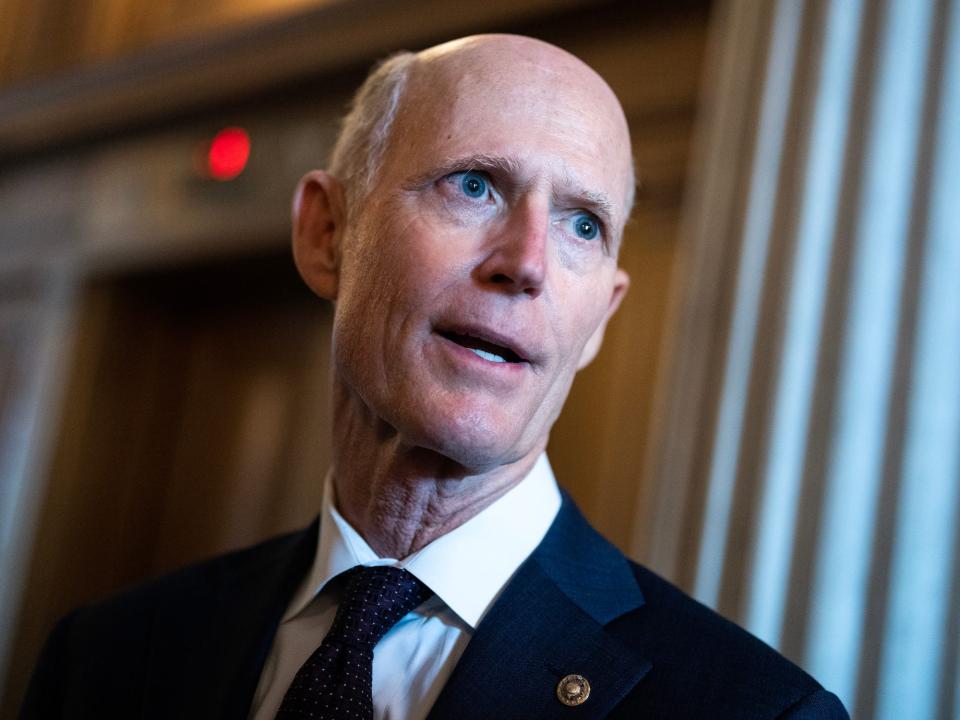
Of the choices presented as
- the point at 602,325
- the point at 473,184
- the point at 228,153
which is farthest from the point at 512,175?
the point at 228,153

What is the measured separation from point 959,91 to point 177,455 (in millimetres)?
3215

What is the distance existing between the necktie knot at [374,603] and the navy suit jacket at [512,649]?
0.12m

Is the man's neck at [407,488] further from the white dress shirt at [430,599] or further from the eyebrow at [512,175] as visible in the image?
the eyebrow at [512,175]

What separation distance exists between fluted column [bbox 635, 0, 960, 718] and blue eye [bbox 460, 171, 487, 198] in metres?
0.85

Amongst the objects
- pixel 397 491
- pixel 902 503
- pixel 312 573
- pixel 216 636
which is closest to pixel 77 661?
pixel 216 636

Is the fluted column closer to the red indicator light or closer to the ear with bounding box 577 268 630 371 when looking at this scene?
the ear with bounding box 577 268 630 371

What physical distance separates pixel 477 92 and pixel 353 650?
778mm

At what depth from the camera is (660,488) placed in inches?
83.7

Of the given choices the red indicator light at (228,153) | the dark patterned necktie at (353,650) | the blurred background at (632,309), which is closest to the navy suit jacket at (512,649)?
the dark patterned necktie at (353,650)

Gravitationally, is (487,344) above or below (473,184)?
below

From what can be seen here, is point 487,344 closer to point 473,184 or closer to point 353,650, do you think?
point 473,184

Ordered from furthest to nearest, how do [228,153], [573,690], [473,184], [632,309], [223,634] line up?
[228,153], [632,309], [223,634], [473,184], [573,690]

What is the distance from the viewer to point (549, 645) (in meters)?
1.35

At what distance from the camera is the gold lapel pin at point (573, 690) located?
1283mm
